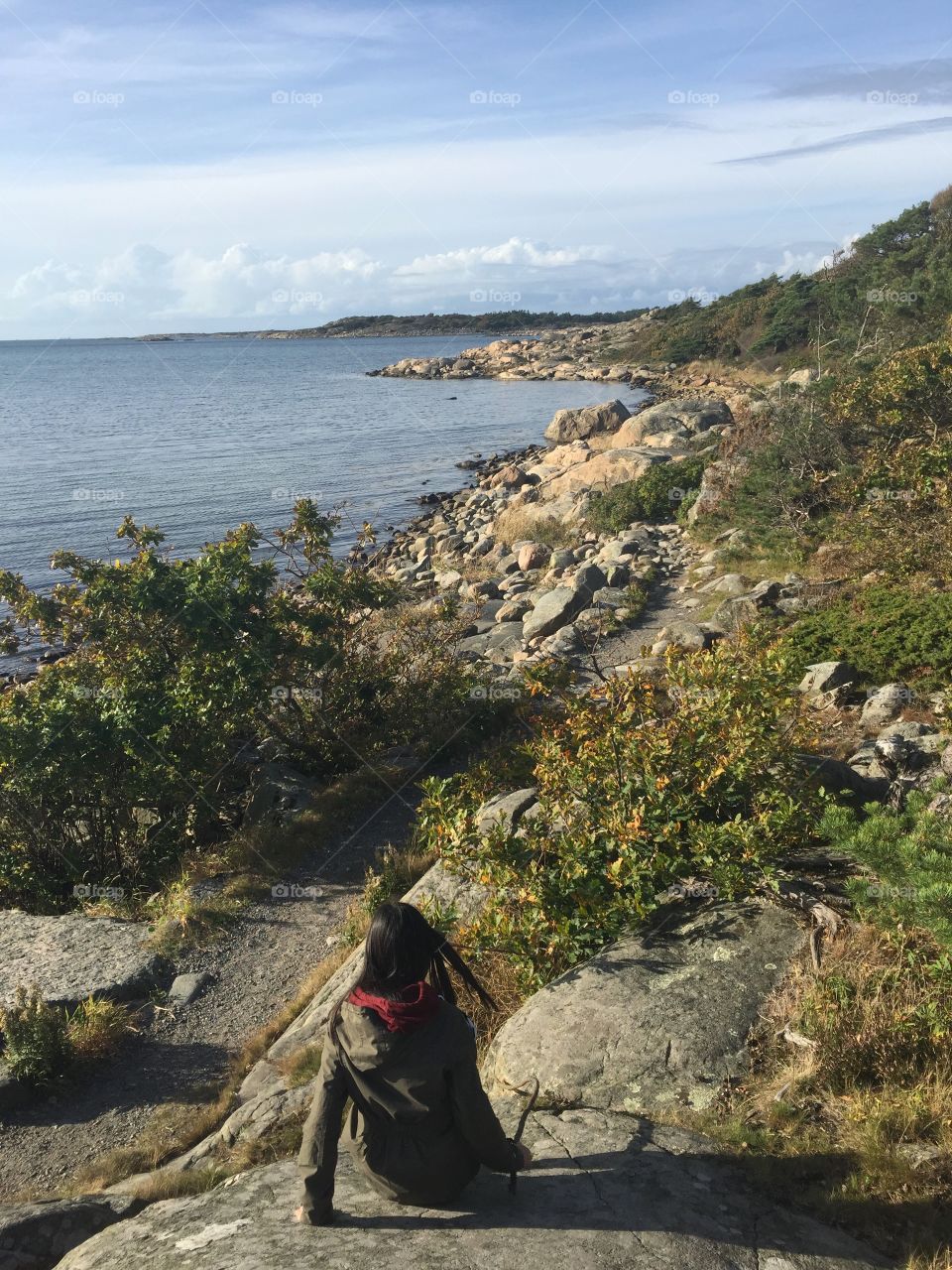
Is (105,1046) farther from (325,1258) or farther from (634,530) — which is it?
(634,530)

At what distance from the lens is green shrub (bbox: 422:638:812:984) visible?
6359mm

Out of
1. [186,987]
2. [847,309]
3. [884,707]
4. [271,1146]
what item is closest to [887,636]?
[884,707]

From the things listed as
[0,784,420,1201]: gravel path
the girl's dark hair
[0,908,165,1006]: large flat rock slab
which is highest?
the girl's dark hair

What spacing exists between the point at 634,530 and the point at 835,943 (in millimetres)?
19238

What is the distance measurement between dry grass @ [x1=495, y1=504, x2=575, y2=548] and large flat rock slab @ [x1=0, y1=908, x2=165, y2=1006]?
1901cm

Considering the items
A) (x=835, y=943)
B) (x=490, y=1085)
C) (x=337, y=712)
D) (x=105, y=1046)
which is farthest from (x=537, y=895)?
(x=337, y=712)

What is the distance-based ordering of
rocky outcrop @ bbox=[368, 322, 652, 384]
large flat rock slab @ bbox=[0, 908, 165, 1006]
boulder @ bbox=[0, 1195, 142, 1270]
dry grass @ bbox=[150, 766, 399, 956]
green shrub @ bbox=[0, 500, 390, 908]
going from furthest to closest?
rocky outcrop @ bbox=[368, 322, 652, 384], green shrub @ bbox=[0, 500, 390, 908], dry grass @ bbox=[150, 766, 399, 956], large flat rock slab @ bbox=[0, 908, 165, 1006], boulder @ bbox=[0, 1195, 142, 1270]

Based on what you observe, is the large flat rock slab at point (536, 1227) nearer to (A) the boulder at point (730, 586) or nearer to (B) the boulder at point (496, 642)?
(B) the boulder at point (496, 642)

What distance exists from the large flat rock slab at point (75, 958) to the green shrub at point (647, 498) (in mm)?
18112

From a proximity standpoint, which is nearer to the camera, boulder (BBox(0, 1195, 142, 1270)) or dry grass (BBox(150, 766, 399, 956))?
boulder (BBox(0, 1195, 142, 1270))

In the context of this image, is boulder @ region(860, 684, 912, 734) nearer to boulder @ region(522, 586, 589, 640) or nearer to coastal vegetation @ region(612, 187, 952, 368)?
boulder @ region(522, 586, 589, 640)

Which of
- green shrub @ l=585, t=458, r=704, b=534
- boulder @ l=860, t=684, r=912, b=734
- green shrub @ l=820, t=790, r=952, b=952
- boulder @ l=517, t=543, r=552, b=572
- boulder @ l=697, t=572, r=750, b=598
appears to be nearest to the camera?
green shrub @ l=820, t=790, r=952, b=952

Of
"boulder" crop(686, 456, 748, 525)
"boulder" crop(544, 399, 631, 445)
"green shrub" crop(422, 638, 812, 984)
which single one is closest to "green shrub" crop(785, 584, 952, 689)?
"green shrub" crop(422, 638, 812, 984)

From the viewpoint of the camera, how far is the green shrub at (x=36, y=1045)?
7.57 m
